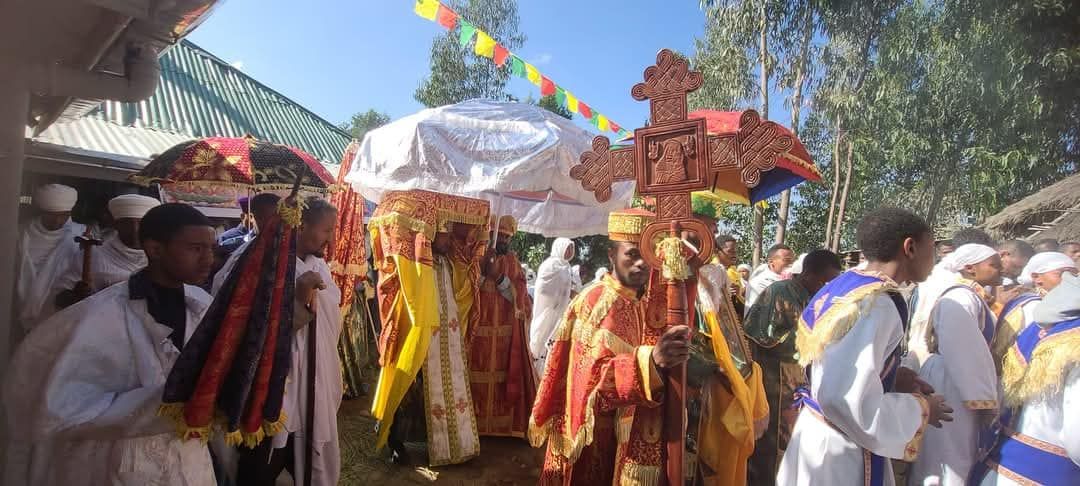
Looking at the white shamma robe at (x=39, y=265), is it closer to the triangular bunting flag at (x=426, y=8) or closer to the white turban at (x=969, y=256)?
the triangular bunting flag at (x=426, y=8)

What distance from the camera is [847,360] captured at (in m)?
2.30

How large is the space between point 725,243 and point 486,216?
117 inches

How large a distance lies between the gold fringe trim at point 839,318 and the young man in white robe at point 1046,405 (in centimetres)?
83

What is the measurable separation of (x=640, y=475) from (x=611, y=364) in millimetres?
525

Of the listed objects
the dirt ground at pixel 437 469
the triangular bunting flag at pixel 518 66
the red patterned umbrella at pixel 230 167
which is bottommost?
the dirt ground at pixel 437 469

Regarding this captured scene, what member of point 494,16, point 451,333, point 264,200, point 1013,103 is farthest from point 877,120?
point 264,200

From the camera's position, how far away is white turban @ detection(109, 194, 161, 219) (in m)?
4.01

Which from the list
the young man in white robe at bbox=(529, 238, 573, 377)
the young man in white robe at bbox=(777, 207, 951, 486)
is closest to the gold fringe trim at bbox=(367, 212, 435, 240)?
the young man in white robe at bbox=(777, 207, 951, 486)

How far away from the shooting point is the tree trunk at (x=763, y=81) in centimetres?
1630

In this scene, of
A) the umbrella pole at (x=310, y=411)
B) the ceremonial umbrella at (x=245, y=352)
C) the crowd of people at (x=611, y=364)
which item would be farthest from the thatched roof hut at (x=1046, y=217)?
the ceremonial umbrella at (x=245, y=352)

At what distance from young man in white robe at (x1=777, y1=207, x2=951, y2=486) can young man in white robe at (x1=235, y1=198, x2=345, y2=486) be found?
2682 millimetres

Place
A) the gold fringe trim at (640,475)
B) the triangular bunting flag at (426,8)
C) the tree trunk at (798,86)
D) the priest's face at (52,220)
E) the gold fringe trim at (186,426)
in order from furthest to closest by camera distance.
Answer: the tree trunk at (798,86)
the triangular bunting flag at (426,8)
the priest's face at (52,220)
the gold fringe trim at (640,475)
the gold fringe trim at (186,426)

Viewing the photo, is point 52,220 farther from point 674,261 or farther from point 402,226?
point 674,261

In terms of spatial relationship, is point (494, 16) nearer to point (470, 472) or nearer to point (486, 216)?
point (486, 216)
